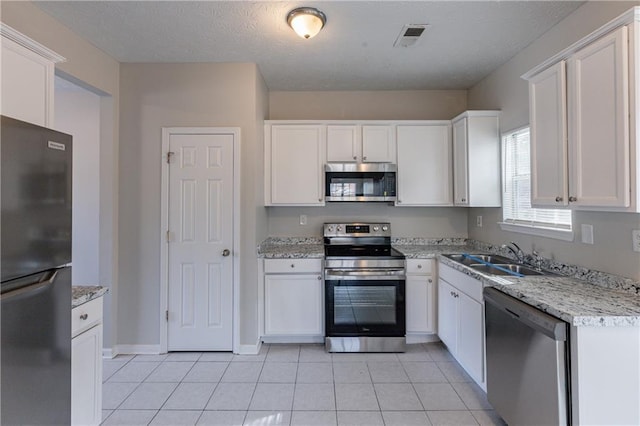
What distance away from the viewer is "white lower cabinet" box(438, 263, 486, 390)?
2242 mm

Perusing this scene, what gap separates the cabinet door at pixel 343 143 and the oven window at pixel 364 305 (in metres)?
1.36

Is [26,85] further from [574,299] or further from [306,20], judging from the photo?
[574,299]

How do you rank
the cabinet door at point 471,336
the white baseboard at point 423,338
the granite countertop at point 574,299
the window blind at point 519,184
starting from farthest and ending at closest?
the white baseboard at point 423,338 → the window blind at point 519,184 → the cabinet door at point 471,336 → the granite countertop at point 574,299

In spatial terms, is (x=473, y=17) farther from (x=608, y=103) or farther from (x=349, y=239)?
(x=349, y=239)

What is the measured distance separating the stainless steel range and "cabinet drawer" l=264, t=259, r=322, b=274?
0.44 ft

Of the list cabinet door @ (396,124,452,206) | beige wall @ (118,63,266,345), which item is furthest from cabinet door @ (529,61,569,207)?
beige wall @ (118,63,266,345)

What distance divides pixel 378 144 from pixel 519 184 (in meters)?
1.37

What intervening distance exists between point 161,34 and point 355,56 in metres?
1.59

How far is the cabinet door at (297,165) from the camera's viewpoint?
132 inches

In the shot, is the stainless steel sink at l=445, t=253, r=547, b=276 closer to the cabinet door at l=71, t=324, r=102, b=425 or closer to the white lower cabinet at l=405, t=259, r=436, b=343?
the white lower cabinet at l=405, t=259, r=436, b=343

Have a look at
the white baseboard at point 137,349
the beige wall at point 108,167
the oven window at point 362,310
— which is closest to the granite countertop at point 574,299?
the oven window at point 362,310

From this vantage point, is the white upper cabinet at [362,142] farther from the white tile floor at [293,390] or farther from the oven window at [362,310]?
the white tile floor at [293,390]

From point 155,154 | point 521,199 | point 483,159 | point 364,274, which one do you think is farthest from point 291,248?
point 521,199

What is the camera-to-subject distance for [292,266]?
10.0 feet
